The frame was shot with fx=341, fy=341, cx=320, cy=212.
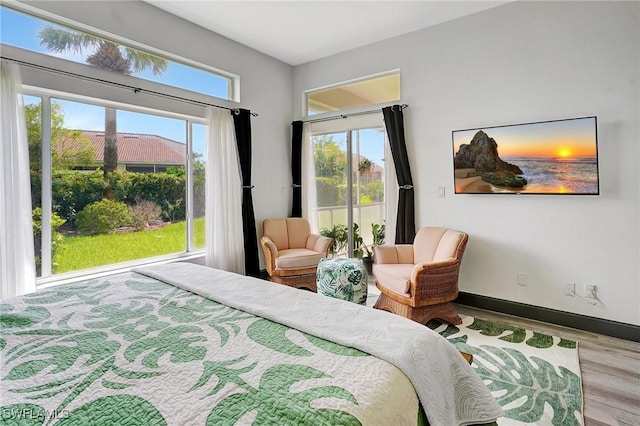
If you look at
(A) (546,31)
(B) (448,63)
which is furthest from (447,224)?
(A) (546,31)

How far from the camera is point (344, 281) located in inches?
117

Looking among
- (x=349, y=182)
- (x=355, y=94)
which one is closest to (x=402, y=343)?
(x=349, y=182)

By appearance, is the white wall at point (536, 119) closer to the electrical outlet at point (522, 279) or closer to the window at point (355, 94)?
the electrical outlet at point (522, 279)

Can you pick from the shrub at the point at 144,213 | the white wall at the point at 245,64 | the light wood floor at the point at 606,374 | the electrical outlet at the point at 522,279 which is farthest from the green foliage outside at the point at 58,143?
the electrical outlet at the point at 522,279

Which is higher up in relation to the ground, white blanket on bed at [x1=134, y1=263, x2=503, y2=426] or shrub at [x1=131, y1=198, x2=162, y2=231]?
shrub at [x1=131, y1=198, x2=162, y2=231]

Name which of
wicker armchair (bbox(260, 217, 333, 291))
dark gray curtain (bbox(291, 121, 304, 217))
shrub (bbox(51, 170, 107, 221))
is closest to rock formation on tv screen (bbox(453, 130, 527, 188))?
wicker armchair (bbox(260, 217, 333, 291))

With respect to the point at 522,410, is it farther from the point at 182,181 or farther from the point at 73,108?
the point at 73,108

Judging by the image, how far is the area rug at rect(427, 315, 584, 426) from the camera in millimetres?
1884

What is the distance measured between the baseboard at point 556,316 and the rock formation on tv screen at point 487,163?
1176mm

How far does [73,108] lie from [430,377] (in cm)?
348

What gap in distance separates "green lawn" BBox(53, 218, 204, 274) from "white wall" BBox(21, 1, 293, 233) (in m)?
1.05

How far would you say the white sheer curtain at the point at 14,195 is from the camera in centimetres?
247

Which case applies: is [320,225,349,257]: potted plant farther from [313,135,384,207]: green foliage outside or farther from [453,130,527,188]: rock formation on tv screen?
[453,130,527,188]: rock formation on tv screen

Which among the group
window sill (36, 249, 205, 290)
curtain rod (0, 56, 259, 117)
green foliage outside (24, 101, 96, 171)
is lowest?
window sill (36, 249, 205, 290)
